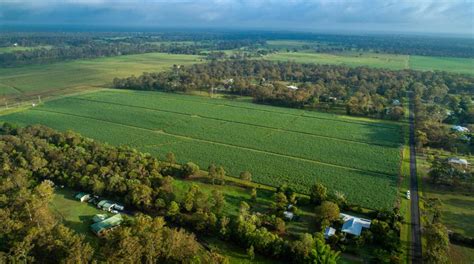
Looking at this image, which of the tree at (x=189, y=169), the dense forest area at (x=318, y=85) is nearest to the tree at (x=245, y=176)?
the tree at (x=189, y=169)

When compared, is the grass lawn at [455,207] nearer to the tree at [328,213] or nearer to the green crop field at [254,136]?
the green crop field at [254,136]

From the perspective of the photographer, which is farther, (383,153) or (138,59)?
(138,59)

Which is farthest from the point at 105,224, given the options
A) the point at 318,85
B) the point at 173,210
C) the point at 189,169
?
the point at 318,85

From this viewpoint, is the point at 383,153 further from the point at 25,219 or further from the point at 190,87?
the point at 190,87

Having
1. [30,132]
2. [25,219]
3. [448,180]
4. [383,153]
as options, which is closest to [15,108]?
[30,132]

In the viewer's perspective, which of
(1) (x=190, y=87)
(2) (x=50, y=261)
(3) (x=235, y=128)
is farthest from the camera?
(1) (x=190, y=87)

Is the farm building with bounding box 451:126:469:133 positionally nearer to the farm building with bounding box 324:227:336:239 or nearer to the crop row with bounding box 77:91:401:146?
the crop row with bounding box 77:91:401:146

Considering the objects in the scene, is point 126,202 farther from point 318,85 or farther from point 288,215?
point 318,85
